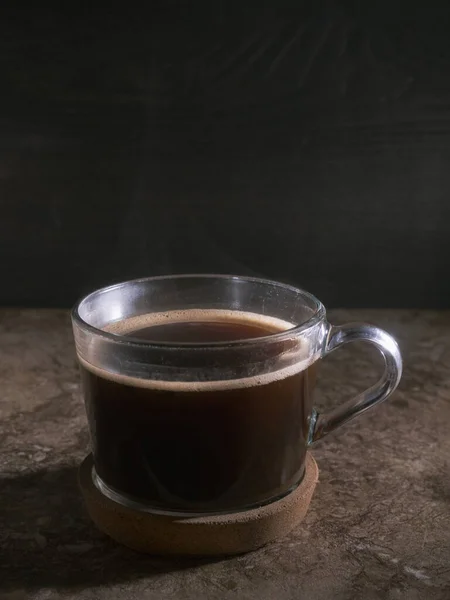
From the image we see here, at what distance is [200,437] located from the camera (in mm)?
553

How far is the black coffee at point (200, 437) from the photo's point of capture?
0.55m

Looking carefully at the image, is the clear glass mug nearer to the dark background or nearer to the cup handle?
the cup handle

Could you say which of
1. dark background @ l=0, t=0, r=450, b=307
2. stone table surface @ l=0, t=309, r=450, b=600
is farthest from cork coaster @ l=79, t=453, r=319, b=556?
dark background @ l=0, t=0, r=450, b=307

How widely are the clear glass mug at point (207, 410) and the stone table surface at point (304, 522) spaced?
4 centimetres

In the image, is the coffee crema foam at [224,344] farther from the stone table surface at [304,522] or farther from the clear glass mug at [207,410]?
the stone table surface at [304,522]

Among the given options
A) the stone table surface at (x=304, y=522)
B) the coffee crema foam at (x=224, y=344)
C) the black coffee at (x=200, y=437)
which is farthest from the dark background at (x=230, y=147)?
the black coffee at (x=200, y=437)

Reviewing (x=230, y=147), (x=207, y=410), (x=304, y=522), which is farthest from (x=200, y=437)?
(x=230, y=147)

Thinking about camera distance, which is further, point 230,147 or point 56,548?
point 230,147

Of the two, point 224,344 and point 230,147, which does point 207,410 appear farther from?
point 230,147

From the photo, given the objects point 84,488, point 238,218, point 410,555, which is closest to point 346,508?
point 410,555

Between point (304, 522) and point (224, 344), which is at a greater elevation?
point (224, 344)

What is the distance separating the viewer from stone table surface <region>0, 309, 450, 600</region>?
1.80 feet

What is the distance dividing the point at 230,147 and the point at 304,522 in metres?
0.74

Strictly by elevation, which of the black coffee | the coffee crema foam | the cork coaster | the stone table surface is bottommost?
the stone table surface
